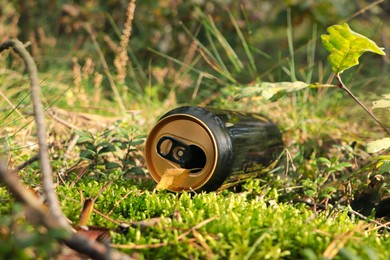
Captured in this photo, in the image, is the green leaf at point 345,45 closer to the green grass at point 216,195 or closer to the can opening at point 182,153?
the green grass at point 216,195

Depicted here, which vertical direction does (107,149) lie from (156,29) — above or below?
below

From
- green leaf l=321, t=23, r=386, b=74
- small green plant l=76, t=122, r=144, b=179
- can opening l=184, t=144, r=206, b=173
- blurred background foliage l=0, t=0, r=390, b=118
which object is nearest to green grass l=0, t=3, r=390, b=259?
small green plant l=76, t=122, r=144, b=179

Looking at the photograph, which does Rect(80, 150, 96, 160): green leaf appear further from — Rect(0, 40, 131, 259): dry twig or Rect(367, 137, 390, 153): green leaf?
Rect(367, 137, 390, 153): green leaf

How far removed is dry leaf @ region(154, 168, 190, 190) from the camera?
5.78 feet

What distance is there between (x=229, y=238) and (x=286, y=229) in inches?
6.2

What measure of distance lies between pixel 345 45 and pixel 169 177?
2.63 feet

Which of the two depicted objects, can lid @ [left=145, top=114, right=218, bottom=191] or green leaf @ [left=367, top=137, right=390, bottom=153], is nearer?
green leaf @ [left=367, top=137, right=390, bottom=153]

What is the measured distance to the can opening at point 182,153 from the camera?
5.95ft

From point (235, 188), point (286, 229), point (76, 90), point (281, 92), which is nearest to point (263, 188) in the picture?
point (235, 188)

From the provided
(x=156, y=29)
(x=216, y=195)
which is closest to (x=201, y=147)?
(x=216, y=195)

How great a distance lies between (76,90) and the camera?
3777 millimetres

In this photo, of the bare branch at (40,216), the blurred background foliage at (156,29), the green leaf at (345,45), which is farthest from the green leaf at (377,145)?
the blurred background foliage at (156,29)

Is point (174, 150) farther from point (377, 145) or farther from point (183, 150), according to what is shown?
point (377, 145)

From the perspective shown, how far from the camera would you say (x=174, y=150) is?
1.86 meters
